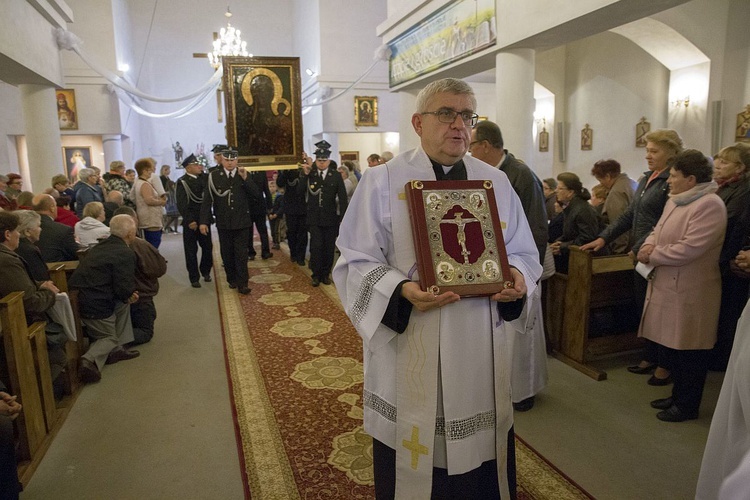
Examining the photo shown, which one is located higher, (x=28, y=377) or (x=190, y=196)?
(x=190, y=196)

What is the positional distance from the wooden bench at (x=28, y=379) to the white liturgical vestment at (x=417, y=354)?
6.27 ft

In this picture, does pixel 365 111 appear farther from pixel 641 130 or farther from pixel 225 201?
pixel 225 201

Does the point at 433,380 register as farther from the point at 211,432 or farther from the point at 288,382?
the point at 288,382

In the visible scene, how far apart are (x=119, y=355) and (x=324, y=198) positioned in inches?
124

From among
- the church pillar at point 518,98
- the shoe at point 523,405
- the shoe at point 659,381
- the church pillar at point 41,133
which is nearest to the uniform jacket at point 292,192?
the church pillar at point 518,98

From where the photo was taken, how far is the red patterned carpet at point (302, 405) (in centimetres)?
271

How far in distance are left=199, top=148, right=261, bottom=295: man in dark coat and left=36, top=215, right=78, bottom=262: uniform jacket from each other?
1960mm

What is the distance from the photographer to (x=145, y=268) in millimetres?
4836

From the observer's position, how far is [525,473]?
279 centimetres

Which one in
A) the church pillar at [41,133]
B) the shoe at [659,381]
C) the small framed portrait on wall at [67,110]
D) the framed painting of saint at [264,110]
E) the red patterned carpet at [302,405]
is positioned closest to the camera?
the red patterned carpet at [302,405]

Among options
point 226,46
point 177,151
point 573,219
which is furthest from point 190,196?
point 177,151

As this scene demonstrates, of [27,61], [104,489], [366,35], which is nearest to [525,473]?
[104,489]

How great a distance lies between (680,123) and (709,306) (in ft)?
23.9

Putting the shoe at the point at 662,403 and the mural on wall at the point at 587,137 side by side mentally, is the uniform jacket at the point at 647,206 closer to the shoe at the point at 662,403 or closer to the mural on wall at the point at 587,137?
the shoe at the point at 662,403
